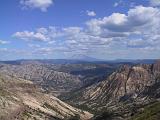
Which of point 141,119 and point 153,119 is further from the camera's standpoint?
point 141,119
